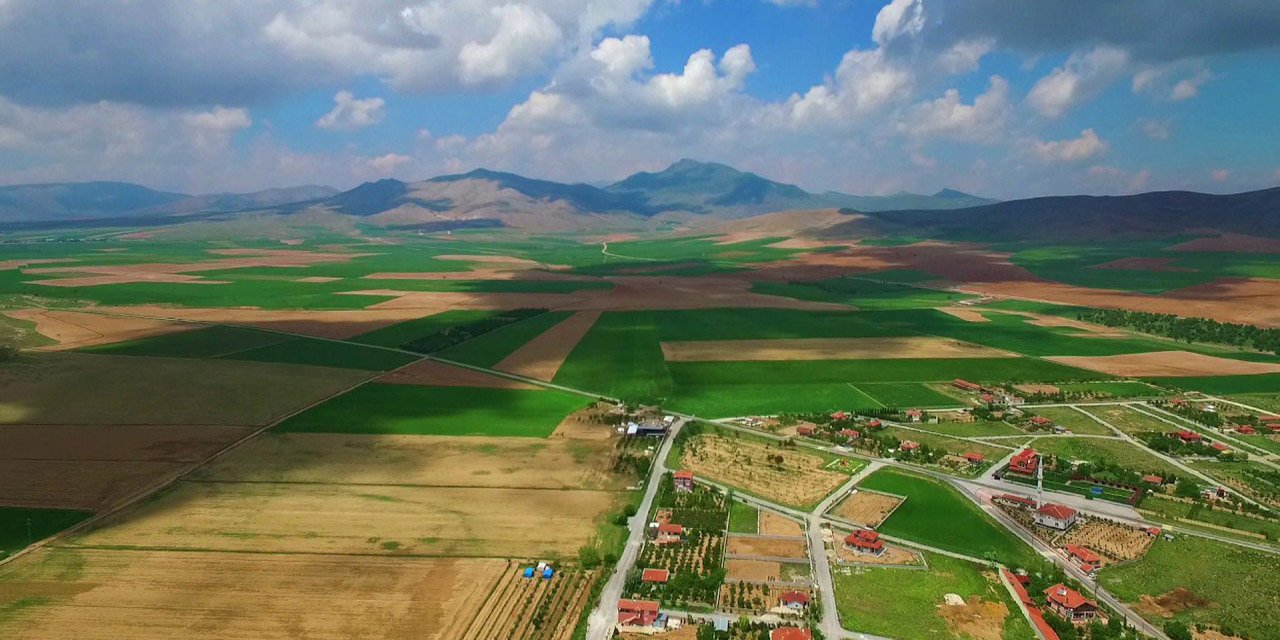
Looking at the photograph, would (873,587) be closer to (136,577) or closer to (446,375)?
(136,577)

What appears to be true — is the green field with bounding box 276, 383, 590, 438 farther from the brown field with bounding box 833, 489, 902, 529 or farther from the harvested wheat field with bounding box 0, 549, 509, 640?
the brown field with bounding box 833, 489, 902, 529

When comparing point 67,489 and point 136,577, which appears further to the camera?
point 67,489

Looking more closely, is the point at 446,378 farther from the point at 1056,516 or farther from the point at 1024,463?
the point at 1056,516

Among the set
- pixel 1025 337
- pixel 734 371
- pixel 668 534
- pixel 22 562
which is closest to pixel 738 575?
pixel 668 534

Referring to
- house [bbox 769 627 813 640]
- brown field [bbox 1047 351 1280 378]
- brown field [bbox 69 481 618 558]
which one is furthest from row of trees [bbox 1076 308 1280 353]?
brown field [bbox 69 481 618 558]

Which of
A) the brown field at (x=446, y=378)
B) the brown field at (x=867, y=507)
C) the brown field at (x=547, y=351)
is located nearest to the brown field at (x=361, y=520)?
the brown field at (x=867, y=507)

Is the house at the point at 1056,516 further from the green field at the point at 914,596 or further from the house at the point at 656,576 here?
the house at the point at 656,576

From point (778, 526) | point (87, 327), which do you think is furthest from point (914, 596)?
point (87, 327)
